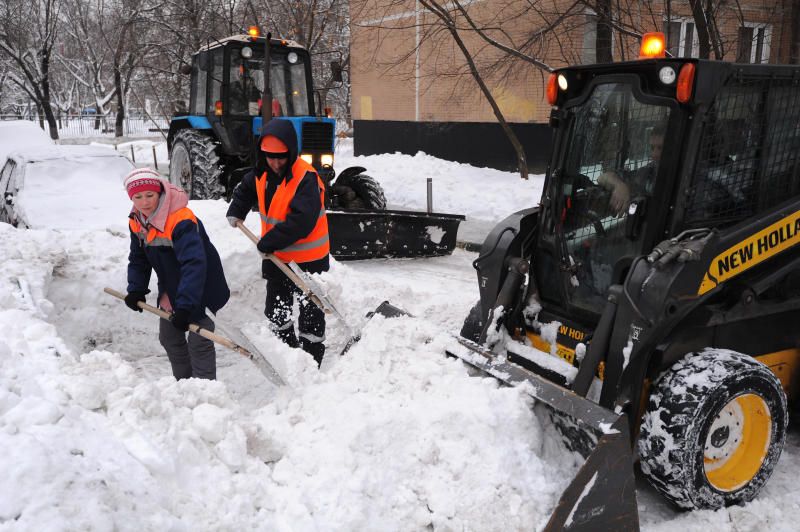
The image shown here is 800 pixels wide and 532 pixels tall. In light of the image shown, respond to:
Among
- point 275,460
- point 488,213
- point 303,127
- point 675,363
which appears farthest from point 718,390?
point 488,213

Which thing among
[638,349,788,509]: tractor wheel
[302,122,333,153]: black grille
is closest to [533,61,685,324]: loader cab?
[638,349,788,509]: tractor wheel

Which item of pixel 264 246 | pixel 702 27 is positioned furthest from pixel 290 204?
pixel 702 27

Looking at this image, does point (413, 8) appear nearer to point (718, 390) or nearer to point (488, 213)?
point (488, 213)

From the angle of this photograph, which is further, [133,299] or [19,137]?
[19,137]

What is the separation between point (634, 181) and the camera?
3.30 m

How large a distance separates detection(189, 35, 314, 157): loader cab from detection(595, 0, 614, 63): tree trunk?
13.9 feet

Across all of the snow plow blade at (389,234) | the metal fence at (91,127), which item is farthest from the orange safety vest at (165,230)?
the metal fence at (91,127)

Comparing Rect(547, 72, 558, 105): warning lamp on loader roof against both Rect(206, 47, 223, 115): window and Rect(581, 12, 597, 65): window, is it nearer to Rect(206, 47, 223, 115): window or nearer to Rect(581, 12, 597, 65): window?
Rect(206, 47, 223, 115): window

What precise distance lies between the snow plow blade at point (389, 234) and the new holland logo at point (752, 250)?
482 cm

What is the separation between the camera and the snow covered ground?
2.10 metres

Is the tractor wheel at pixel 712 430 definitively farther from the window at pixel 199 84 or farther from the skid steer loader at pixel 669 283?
the window at pixel 199 84

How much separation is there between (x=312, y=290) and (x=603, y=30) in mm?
8366

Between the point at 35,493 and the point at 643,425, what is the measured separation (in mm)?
2424

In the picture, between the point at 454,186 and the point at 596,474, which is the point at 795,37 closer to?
the point at 454,186
